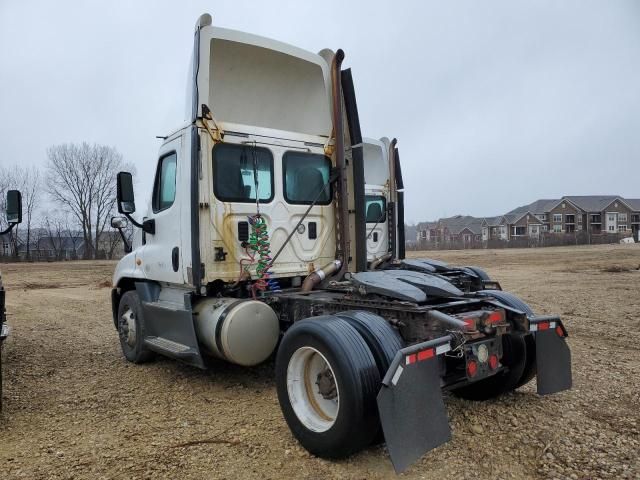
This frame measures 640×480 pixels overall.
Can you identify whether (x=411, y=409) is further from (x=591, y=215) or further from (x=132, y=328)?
(x=591, y=215)

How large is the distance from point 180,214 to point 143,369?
2117mm

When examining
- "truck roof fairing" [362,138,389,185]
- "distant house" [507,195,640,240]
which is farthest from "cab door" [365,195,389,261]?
"distant house" [507,195,640,240]

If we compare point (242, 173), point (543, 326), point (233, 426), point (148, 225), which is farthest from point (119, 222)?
point (543, 326)

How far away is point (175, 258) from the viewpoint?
5.52 m

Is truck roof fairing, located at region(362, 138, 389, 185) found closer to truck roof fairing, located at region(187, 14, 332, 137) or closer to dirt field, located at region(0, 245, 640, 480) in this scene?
truck roof fairing, located at region(187, 14, 332, 137)

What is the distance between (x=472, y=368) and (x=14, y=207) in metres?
4.56

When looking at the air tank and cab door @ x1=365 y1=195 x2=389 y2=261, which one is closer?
the air tank

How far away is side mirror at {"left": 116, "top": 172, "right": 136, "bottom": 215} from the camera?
5.75 metres

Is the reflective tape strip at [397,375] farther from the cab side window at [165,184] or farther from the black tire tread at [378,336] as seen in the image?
the cab side window at [165,184]

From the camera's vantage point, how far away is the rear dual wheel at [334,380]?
3.20 meters

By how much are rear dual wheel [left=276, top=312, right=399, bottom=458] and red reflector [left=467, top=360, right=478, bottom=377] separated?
0.53m

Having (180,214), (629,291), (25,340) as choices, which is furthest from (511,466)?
(629,291)

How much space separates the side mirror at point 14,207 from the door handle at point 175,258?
4.99 ft

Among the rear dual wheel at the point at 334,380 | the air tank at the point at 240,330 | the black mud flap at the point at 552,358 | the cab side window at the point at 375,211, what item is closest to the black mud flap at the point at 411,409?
the rear dual wheel at the point at 334,380
